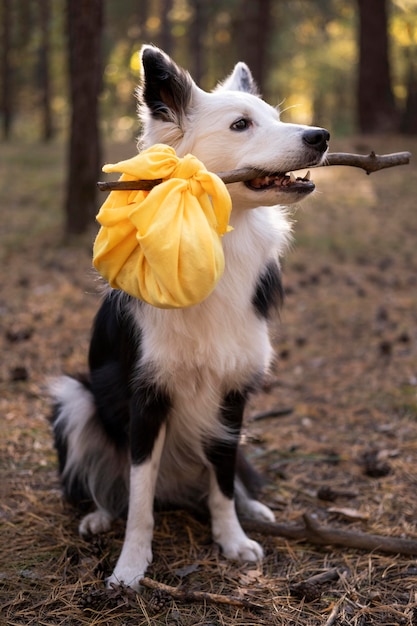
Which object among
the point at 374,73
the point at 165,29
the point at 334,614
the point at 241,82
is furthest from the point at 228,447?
the point at 165,29

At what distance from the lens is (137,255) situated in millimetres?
2182

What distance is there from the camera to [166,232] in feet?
6.65

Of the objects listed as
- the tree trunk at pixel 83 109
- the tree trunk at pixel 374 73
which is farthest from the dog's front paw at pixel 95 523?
the tree trunk at pixel 374 73

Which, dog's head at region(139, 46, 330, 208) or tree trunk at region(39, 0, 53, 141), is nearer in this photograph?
dog's head at region(139, 46, 330, 208)

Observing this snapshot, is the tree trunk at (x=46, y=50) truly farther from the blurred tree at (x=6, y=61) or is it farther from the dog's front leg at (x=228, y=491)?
the dog's front leg at (x=228, y=491)

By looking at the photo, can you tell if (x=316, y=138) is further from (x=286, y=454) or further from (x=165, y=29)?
(x=165, y=29)

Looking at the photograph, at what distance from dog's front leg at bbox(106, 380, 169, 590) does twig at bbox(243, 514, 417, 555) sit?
65 centimetres

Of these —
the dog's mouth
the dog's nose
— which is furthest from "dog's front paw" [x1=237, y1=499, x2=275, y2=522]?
the dog's nose

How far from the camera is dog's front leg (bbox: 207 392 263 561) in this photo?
9.18 ft

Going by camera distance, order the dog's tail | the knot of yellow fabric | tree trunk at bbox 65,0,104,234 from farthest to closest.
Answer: tree trunk at bbox 65,0,104,234
the dog's tail
the knot of yellow fabric

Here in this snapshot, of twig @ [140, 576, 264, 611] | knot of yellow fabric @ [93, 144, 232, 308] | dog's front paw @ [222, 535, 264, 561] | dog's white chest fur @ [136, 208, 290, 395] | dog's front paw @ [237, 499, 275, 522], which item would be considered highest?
knot of yellow fabric @ [93, 144, 232, 308]

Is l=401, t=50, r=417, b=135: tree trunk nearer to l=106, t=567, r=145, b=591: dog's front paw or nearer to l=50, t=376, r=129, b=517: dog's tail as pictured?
l=50, t=376, r=129, b=517: dog's tail

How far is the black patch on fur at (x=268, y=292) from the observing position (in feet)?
8.74

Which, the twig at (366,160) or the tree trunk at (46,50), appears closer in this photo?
the twig at (366,160)
